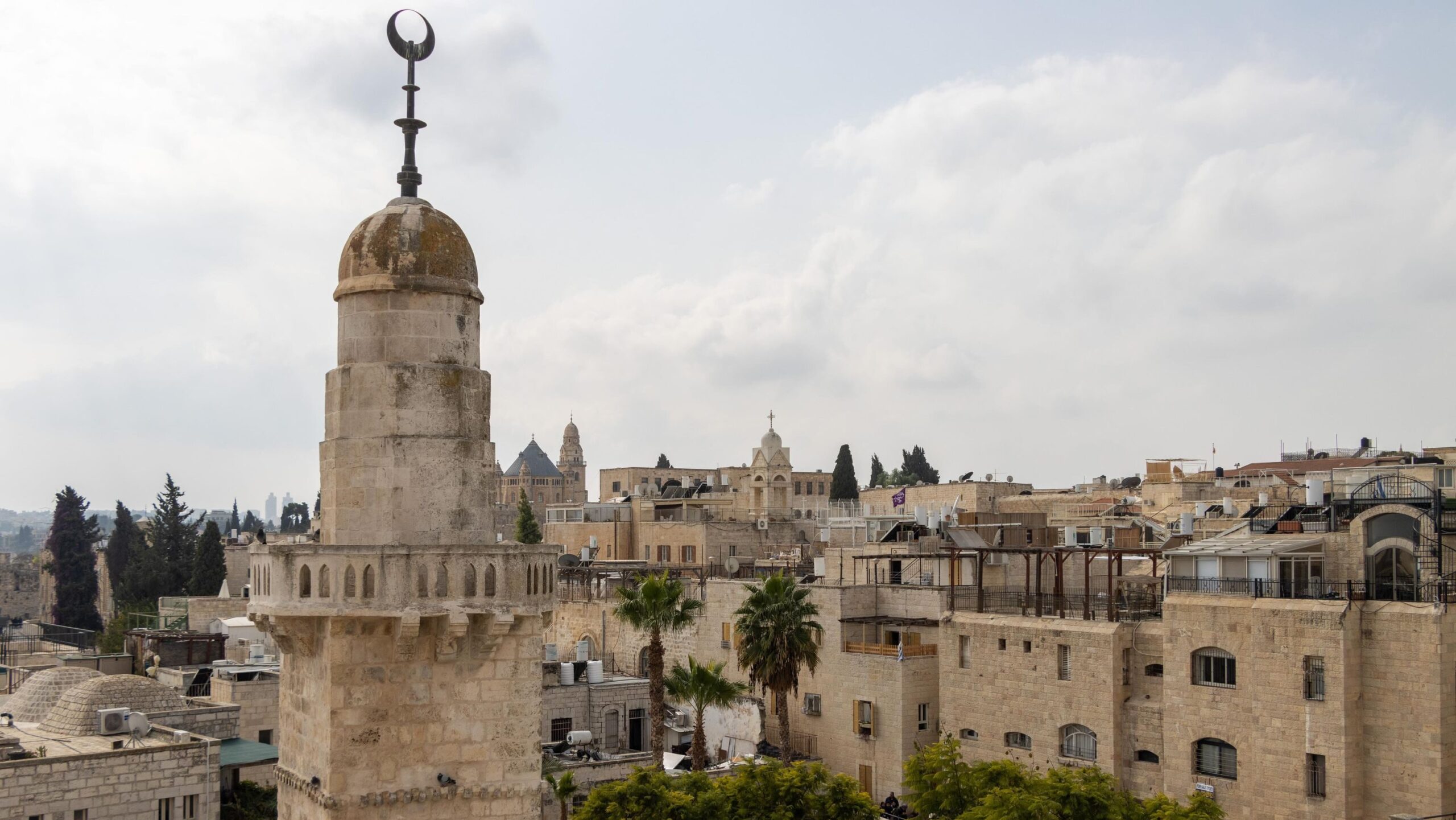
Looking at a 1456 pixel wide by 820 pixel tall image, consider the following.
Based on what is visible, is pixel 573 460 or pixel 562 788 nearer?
pixel 562 788

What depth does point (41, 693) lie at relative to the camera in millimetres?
35312

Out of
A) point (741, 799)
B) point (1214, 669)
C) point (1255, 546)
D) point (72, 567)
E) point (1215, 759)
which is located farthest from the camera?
point (72, 567)

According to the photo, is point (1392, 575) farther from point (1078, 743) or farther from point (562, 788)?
point (562, 788)

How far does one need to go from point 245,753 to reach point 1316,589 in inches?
1093

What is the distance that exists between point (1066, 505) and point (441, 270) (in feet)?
214

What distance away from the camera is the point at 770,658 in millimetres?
38031

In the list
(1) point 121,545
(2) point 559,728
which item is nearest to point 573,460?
(1) point 121,545

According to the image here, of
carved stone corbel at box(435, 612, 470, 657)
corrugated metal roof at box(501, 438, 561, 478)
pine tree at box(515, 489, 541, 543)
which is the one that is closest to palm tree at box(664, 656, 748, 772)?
carved stone corbel at box(435, 612, 470, 657)

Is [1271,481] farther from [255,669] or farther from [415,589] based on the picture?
[415,589]

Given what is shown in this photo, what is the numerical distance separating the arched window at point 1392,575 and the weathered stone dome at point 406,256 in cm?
2633

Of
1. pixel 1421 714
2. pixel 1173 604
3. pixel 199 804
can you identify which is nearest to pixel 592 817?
pixel 199 804

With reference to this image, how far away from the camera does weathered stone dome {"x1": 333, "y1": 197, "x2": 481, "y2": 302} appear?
43.6 ft

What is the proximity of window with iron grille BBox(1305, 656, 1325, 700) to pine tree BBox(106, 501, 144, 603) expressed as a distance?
276 ft

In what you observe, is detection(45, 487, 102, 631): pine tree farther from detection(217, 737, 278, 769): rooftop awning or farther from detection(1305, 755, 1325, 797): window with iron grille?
detection(1305, 755, 1325, 797): window with iron grille
